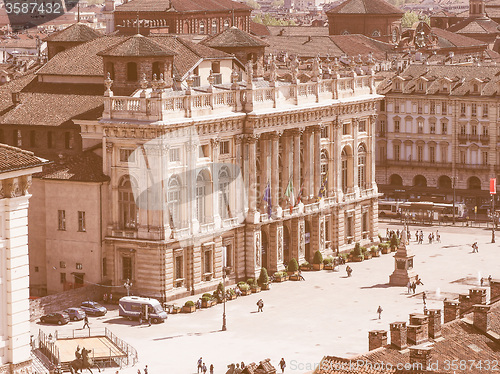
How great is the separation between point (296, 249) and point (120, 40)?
25796mm

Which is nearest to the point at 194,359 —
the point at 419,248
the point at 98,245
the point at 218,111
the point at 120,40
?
the point at 98,245

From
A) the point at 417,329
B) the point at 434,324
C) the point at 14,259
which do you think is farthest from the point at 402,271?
the point at 14,259

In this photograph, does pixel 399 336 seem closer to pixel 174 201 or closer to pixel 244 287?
pixel 174 201

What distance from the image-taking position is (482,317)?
86.1m

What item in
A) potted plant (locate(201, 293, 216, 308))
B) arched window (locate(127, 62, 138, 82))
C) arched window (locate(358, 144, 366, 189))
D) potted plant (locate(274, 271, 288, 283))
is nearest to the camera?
potted plant (locate(201, 293, 216, 308))

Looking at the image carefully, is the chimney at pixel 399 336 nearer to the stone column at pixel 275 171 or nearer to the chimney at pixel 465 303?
the chimney at pixel 465 303

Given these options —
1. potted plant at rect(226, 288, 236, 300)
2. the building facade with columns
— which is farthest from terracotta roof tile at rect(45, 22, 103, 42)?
the building facade with columns

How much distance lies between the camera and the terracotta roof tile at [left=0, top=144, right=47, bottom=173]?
249 ft

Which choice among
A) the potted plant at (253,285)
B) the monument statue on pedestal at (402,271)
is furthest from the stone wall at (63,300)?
the monument statue on pedestal at (402,271)

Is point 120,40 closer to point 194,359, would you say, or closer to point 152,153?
point 152,153

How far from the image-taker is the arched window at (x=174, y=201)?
477 ft

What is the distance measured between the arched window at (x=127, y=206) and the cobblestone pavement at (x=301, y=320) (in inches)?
319

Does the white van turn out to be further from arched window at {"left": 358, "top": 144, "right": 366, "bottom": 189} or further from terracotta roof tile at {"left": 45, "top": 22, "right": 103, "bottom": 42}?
arched window at {"left": 358, "top": 144, "right": 366, "bottom": 189}

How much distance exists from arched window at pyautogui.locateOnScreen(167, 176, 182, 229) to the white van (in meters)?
9.80
